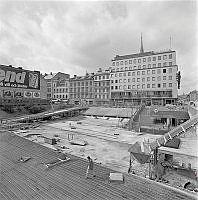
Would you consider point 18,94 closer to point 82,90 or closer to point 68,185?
point 82,90

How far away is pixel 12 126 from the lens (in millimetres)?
36719

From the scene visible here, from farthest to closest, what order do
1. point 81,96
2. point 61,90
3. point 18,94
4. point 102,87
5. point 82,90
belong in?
1. point 61,90
2. point 81,96
3. point 82,90
4. point 102,87
5. point 18,94

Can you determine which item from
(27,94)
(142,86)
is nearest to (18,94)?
(27,94)

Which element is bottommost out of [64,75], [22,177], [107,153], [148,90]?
[107,153]

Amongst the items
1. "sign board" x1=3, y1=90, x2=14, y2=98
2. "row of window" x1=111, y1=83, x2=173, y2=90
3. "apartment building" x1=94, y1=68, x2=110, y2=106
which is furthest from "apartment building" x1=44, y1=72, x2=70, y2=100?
"sign board" x1=3, y1=90, x2=14, y2=98

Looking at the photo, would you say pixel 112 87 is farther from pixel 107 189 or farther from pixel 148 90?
pixel 107 189

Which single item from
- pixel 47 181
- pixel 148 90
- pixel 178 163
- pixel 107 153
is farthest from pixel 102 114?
pixel 47 181

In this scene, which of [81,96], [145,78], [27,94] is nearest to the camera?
[27,94]

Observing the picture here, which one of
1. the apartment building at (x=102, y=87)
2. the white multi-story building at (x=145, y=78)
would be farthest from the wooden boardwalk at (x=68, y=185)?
the apartment building at (x=102, y=87)

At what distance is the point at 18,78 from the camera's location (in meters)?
62.2

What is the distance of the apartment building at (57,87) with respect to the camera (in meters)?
97.8

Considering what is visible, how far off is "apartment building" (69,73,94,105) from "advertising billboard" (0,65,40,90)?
2660cm

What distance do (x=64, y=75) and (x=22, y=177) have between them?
103m

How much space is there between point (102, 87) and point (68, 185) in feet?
245
